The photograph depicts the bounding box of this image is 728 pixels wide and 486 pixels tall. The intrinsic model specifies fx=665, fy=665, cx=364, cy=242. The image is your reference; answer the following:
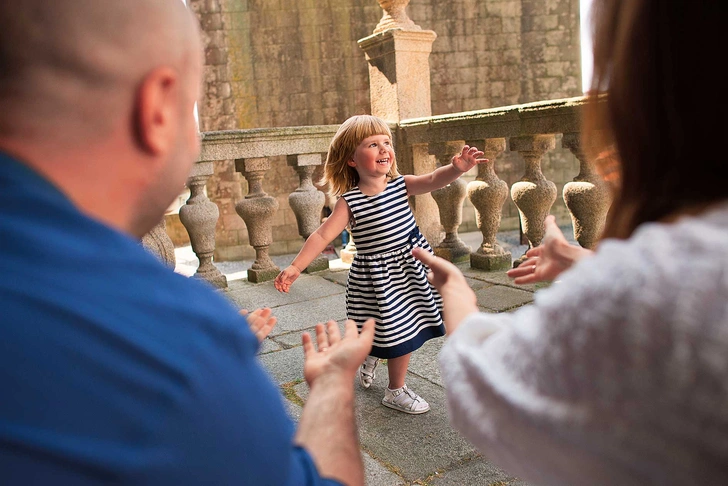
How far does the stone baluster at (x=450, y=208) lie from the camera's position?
4.95 meters

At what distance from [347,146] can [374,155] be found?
0.14 m

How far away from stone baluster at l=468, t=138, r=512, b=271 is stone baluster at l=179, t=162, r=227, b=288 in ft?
5.88

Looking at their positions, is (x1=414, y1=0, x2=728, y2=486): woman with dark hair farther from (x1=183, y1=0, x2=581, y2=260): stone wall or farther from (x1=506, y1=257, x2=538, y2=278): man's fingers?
(x1=183, y1=0, x2=581, y2=260): stone wall

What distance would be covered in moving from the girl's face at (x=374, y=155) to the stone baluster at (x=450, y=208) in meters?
2.08

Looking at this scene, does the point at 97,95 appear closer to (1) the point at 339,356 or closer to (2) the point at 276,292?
(1) the point at 339,356

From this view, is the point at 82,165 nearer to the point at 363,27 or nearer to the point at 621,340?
the point at 621,340

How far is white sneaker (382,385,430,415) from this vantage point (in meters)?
2.53

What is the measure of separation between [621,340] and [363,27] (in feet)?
39.1

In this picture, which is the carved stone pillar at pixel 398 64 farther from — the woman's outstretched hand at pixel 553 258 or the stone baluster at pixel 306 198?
the woman's outstretched hand at pixel 553 258

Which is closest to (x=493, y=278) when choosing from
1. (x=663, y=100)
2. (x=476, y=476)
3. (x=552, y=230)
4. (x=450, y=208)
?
(x=450, y=208)

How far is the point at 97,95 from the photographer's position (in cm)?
75

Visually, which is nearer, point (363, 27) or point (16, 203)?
point (16, 203)

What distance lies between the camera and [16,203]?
0.70 m

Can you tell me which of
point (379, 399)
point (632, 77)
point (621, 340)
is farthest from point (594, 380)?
point (379, 399)
